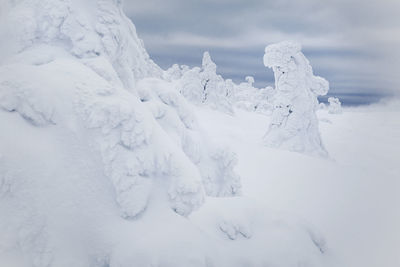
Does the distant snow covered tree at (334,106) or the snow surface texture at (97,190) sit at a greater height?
the snow surface texture at (97,190)

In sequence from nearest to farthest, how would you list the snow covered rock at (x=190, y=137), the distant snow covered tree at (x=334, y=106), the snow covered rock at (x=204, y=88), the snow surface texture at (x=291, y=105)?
the snow covered rock at (x=190, y=137)
the snow surface texture at (x=291, y=105)
the snow covered rock at (x=204, y=88)
the distant snow covered tree at (x=334, y=106)

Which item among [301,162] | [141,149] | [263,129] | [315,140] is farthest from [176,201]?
[263,129]

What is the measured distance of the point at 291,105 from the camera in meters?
14.5

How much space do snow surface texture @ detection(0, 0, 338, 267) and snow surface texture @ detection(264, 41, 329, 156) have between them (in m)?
10.8

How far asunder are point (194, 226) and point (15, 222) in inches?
61.6

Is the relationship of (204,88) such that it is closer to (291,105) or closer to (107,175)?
(291,105)

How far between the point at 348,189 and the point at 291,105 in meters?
8.23

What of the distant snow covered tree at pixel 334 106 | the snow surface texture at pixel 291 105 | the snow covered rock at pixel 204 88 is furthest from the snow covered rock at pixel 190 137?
the distant snow covered tree at pixel 334 106

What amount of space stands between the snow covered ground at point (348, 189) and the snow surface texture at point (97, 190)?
3.23 ft

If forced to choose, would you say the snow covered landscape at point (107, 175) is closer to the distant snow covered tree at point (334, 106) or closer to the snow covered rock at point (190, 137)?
the snow covered rock at point (190, 137)

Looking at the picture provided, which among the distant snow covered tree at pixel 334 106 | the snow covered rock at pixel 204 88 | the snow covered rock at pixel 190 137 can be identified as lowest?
the distant snow covered tree at pixel 334 106

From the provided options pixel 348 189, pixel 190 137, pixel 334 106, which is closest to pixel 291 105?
pixel 348 189

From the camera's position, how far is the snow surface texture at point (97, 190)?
2.80 meters

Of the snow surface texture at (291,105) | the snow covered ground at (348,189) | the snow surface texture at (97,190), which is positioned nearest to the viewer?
the snow surface texture at (97,190)
